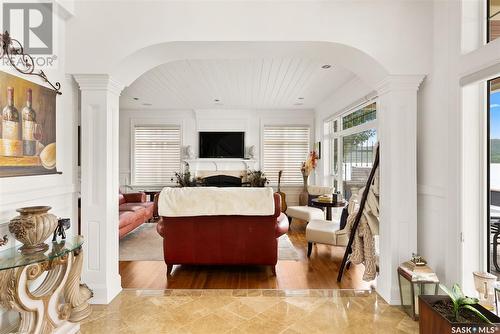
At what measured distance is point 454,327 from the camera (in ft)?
5.39

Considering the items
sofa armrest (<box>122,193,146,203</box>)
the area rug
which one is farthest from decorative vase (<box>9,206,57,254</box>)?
sofa armrest (<box>122,193,146,203</box>)

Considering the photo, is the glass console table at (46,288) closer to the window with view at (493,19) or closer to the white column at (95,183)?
the white column at (95,183)

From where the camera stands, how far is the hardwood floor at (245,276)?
9.71 ft

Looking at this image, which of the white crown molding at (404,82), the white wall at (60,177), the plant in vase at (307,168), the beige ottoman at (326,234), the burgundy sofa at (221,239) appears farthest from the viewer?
the plant in vase at (307,168)

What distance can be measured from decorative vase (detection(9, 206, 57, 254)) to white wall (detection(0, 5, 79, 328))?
266 millimetres

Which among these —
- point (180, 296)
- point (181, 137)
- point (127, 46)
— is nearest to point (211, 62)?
point (127, 46)

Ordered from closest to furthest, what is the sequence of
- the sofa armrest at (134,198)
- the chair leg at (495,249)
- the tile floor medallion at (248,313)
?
1. the chair leg at (495,249)
2. the tile floor medallion at (248,313)
3. the sofa armrest at (134,198)

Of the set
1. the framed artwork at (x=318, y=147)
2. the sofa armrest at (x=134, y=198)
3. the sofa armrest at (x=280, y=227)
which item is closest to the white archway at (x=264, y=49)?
the sofa armrest at (x=280, y=227)

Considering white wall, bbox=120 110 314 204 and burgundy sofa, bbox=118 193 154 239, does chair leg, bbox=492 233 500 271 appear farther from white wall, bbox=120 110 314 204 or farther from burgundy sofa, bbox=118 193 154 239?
white wall, bbox=120 110 314 204

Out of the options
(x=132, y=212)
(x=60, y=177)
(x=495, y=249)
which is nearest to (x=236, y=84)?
(x=132, y=212)

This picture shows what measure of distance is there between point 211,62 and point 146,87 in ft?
6.42

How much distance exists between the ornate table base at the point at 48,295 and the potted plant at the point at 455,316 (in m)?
2.49

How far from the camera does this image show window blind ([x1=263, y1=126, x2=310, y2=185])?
7.41 meters

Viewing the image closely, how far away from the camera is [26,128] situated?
6.78 ft
